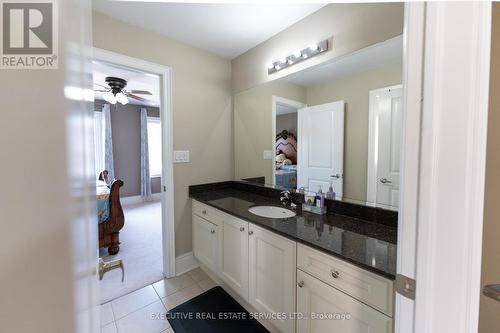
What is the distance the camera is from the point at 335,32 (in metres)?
1.57

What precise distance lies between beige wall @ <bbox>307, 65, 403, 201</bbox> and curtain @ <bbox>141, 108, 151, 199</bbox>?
485 cm

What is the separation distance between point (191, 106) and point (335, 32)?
1495 mm

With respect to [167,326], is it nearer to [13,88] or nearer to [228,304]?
[228,304]

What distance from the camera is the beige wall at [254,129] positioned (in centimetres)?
231

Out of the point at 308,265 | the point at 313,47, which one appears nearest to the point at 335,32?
the point at 313,47

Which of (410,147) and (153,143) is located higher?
(153,143)

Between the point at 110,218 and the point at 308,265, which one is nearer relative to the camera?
the point at 308,265

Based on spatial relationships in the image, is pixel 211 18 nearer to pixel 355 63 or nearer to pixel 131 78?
pixel 355 63

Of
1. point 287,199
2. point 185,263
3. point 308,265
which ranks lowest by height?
point 185,263

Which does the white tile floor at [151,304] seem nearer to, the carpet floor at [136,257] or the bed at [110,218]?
the carpet floor at [136,257]

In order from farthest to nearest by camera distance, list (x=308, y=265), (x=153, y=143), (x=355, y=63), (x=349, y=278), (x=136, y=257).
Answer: (x=153, y=143) < (x=136, y=257) < (x=355, y=63) < (x=308, y=265) < (x=349, y=278)

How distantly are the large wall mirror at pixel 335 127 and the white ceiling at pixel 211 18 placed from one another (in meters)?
0.46

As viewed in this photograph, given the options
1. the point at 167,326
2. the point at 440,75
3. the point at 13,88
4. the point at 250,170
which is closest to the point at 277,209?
the point at 250,170

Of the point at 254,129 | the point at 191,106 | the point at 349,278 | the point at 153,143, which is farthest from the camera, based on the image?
the point at 153,143
